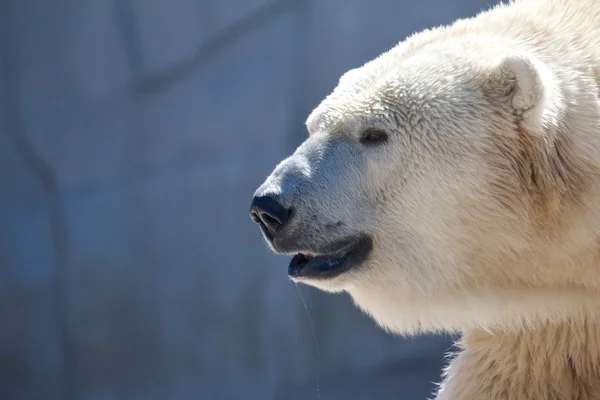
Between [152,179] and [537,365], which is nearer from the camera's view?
[537,365]

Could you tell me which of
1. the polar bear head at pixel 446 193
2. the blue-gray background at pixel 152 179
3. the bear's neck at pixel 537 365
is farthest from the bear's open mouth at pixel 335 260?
the blue-gray background at pixel 152 179

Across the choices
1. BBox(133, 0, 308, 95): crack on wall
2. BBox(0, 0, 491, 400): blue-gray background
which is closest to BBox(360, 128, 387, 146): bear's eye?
BBox(0, 0, 491, 400): blue-gray background

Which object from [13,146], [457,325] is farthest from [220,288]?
[457,325]

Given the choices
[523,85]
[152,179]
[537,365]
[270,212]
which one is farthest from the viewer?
[152,179]

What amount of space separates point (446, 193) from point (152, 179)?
2570 mm

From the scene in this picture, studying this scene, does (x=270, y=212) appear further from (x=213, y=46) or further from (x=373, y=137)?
(x=213, y=46)

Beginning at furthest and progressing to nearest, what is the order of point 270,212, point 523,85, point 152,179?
point 152,179 < point 270,212 < point 523,85

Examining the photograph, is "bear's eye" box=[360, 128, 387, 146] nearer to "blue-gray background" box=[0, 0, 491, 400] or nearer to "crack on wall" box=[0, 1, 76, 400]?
"blue-gray background" box=[0, 0, 491, 400]

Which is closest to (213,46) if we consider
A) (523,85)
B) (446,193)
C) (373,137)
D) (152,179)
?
(152,179)

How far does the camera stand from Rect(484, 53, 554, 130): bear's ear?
204 cm

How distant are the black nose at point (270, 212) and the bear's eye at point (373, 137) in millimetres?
252

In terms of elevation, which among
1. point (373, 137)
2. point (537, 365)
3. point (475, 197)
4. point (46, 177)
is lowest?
point (537, 365)

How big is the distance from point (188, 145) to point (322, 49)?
785mm

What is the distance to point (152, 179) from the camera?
4520 mm
